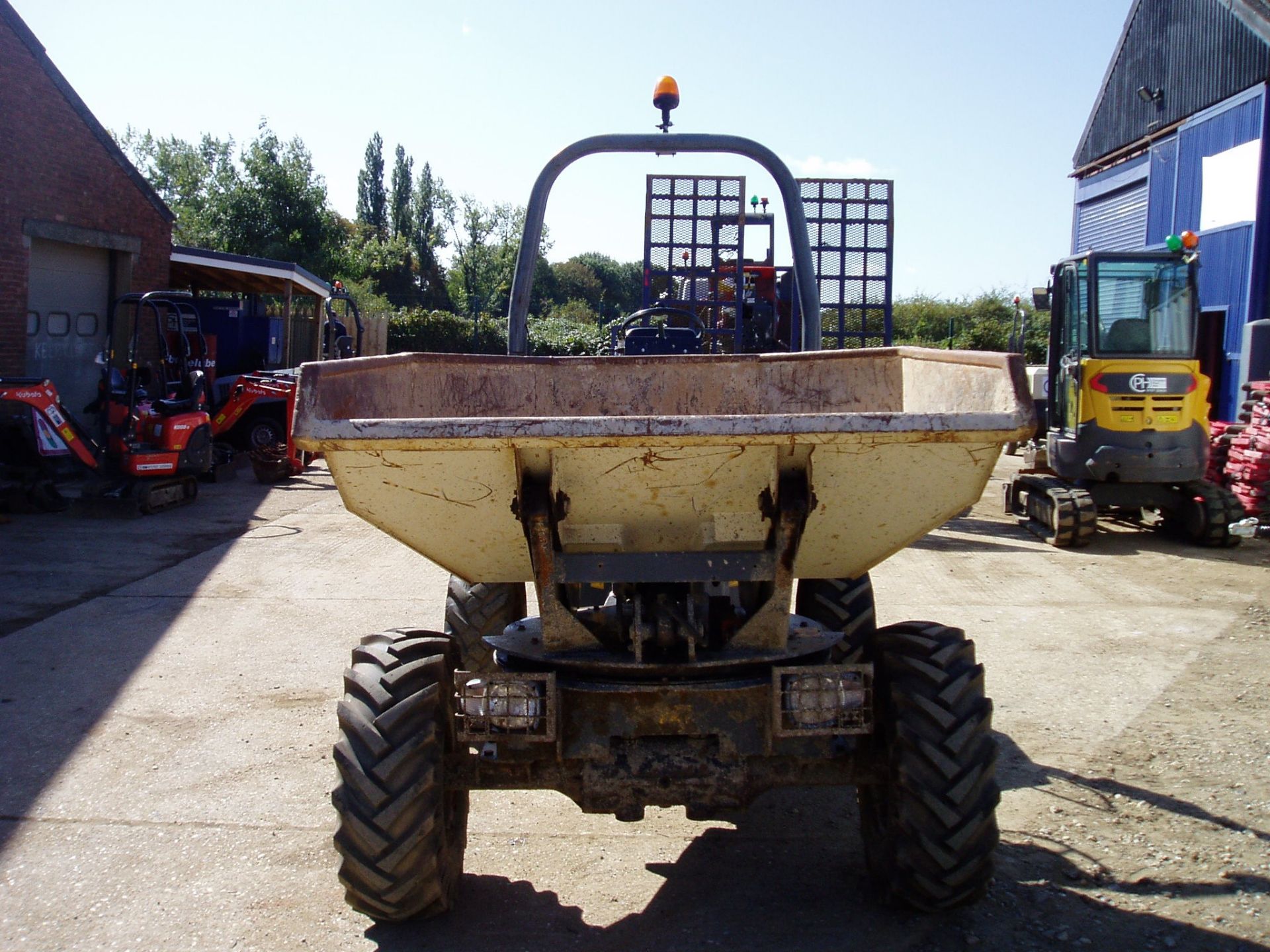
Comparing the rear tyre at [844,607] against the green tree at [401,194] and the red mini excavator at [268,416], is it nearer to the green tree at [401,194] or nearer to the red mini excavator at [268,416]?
the red mini excavator at [268,416]

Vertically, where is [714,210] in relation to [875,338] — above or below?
above

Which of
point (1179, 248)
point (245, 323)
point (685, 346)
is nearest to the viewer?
point (685, 346)

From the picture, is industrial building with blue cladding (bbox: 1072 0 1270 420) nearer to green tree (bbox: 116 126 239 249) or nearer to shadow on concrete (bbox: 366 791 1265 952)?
shadow on concrete (bbox: 366 791 1265 952)

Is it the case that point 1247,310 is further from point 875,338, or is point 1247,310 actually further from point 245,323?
point 245,323

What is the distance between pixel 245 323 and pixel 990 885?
17.5 m

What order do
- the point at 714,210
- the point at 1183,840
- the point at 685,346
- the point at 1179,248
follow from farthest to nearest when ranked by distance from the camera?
the point at 714,210 < the point at 1179,248 < the point at 685,346 < the point at 1183,840

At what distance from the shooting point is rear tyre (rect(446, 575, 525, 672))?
4664 millimetres

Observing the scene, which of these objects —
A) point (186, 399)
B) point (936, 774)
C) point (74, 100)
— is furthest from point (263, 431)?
point (936, 774)

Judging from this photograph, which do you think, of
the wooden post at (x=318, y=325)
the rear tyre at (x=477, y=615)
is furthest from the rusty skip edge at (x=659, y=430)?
the wooden post at (x=318, y=325)

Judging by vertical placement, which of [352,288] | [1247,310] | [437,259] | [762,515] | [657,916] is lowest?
[657,916]

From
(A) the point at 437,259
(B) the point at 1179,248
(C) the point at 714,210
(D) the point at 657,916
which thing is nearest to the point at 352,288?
(A) the point at 437,259

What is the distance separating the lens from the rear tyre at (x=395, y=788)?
9.97ft

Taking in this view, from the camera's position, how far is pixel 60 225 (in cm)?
1403

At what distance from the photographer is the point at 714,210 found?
10.9m
